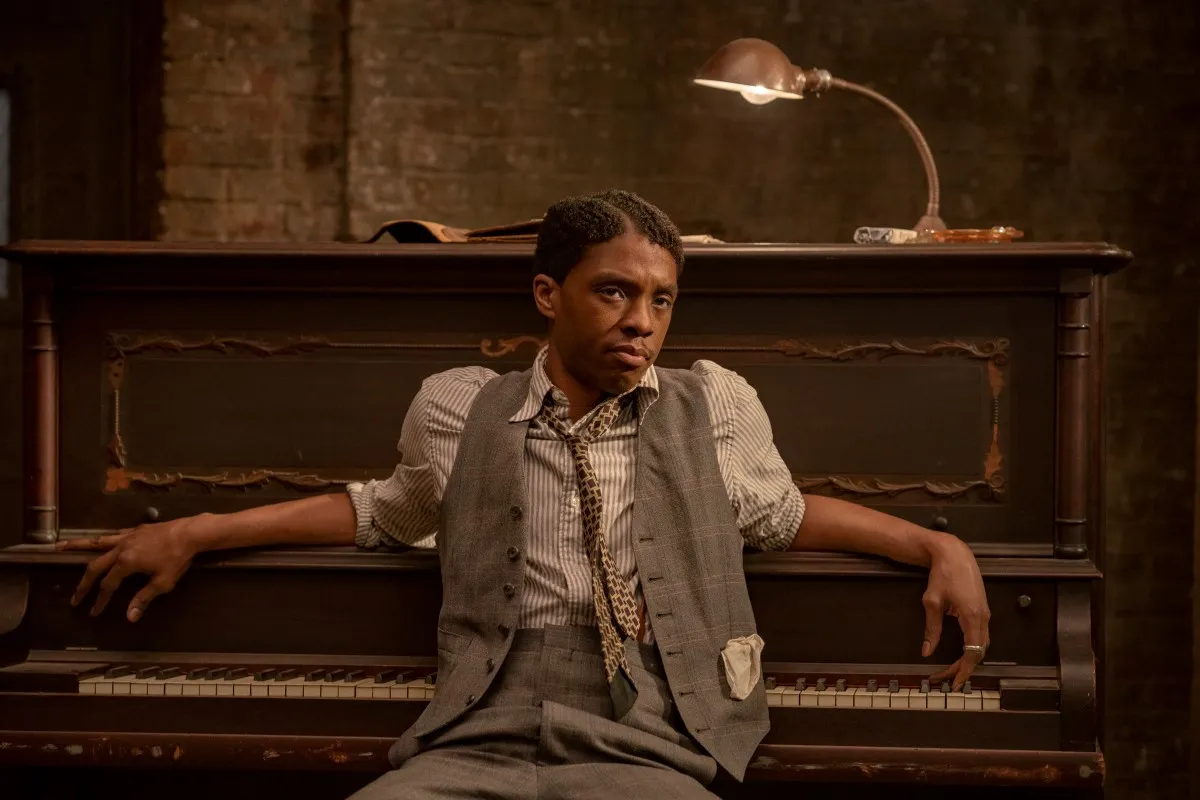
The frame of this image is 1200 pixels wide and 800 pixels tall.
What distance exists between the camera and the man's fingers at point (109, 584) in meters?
2.73

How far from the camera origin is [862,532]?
103 inches

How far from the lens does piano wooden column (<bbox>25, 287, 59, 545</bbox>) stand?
2.84 meters

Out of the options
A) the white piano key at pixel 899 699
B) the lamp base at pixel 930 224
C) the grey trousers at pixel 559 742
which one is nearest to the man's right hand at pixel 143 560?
the grey trousers at pixel 559 742

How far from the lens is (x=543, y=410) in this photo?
2.47 m

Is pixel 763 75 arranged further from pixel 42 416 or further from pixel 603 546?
pixel 42 416

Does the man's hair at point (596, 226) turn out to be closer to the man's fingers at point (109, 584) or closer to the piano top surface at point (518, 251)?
the piano top surface at point (518, 251)

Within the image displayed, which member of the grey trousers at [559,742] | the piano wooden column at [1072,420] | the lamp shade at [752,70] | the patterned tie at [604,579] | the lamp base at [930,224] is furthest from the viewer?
the lamp shade at [752,70]

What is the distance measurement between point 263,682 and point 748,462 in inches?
43.5

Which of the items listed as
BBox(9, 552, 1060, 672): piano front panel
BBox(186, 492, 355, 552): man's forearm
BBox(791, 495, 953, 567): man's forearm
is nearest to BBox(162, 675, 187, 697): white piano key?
BBox(9, 552, 1060, 672): piano front panel

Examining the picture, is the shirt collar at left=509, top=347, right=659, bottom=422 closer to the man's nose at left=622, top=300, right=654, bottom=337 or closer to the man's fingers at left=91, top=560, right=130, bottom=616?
the man's nose at left=622, top=300, right=654, bottom=337

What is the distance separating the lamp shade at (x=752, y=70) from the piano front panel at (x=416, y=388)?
0.81 meters

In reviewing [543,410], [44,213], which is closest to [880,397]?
[543,410]

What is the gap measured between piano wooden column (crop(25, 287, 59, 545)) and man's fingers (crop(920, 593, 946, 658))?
6.23ft

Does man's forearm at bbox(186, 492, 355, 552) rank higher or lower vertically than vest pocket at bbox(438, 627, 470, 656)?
higher
